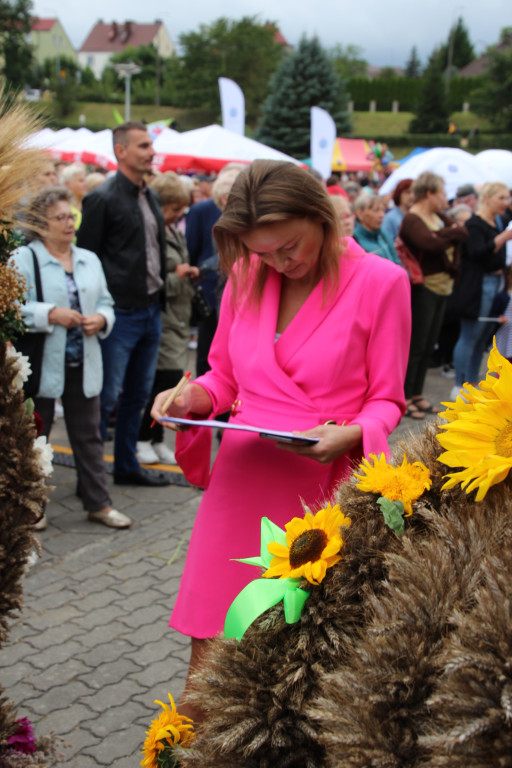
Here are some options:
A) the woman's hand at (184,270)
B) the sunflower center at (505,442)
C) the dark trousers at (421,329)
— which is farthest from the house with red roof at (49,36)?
the sunflower center at (505,442)

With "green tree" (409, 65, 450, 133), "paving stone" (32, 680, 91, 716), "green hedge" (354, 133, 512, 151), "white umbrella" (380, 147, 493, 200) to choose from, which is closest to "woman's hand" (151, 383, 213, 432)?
"paving stone" (32, 680, 91, 716)

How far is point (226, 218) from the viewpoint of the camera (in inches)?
81.0

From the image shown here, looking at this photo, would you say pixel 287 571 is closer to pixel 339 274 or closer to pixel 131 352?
pixel 339 274

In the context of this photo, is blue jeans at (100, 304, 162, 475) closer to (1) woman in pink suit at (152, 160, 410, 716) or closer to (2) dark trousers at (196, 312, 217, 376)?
(2) dark trousers at (196, 312, 217, 376)

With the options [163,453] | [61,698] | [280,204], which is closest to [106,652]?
[61,698]

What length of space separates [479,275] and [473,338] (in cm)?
64

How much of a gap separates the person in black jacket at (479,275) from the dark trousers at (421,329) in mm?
380

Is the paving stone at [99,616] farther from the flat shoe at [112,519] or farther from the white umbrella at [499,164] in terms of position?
the white umbrella at [499,164]

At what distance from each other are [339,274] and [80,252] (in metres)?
2.82

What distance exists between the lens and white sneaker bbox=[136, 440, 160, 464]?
5.89 m

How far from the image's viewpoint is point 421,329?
23.8 feet

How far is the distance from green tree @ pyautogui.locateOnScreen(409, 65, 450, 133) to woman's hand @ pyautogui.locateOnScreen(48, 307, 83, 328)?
60.6 meters

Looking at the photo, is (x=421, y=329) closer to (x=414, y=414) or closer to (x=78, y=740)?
(x=414, y=414)

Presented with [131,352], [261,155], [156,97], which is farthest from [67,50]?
[131,352]
